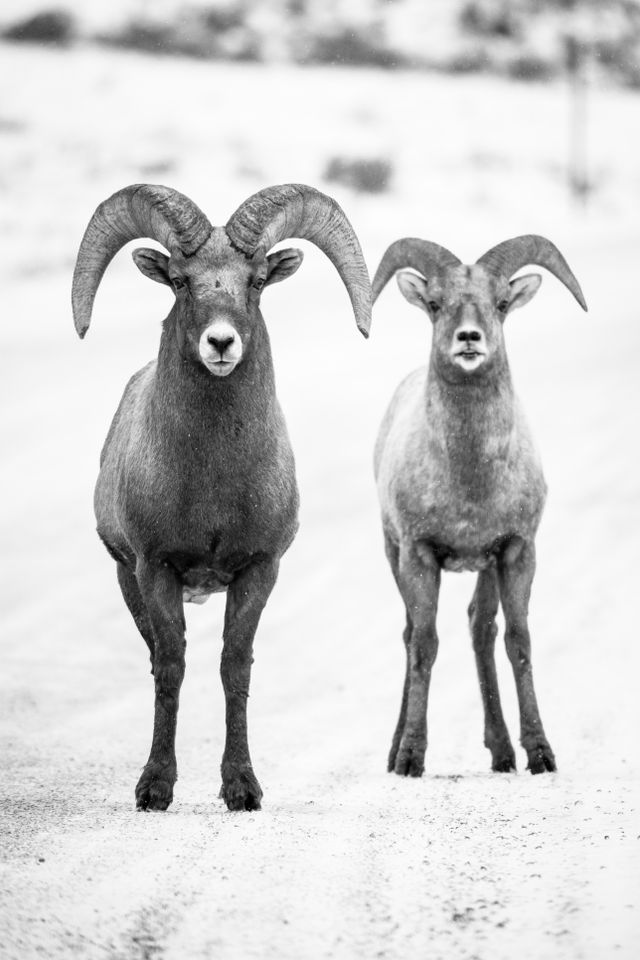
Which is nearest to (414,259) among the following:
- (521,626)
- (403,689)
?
(521,626)

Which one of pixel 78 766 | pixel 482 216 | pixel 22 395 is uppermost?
pixel 482 216

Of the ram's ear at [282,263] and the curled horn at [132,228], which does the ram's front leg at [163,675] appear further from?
the ram's ear at [282,263]

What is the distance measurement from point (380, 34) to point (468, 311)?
5144cm

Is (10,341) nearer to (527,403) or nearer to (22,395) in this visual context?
(22,395)

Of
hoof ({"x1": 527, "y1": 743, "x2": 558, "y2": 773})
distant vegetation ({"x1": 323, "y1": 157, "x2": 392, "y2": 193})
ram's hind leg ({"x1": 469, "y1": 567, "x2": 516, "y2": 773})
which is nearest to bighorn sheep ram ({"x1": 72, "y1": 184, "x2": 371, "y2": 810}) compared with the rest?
hoof ({"x1": 527, "y1": 743, "x2": 558, "y2": 773})

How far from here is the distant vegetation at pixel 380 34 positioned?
2063 inches

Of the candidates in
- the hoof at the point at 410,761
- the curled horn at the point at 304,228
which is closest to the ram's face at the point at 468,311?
the curled horn at the point at 304,228

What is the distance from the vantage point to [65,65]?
49062mm

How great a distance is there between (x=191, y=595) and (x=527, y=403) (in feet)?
45.2

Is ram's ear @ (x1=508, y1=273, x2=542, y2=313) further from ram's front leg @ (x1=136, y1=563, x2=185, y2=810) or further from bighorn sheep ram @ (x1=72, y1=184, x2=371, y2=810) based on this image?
ram's front leg @ (x1=136, y1=563, x2=185, y2=810)

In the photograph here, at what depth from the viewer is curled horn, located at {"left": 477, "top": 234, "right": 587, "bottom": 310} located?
8273 mm

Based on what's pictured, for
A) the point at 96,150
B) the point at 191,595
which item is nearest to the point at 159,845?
the point at 191,595

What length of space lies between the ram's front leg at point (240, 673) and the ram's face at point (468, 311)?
191 cm

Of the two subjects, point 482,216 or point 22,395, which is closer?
point 22,395
